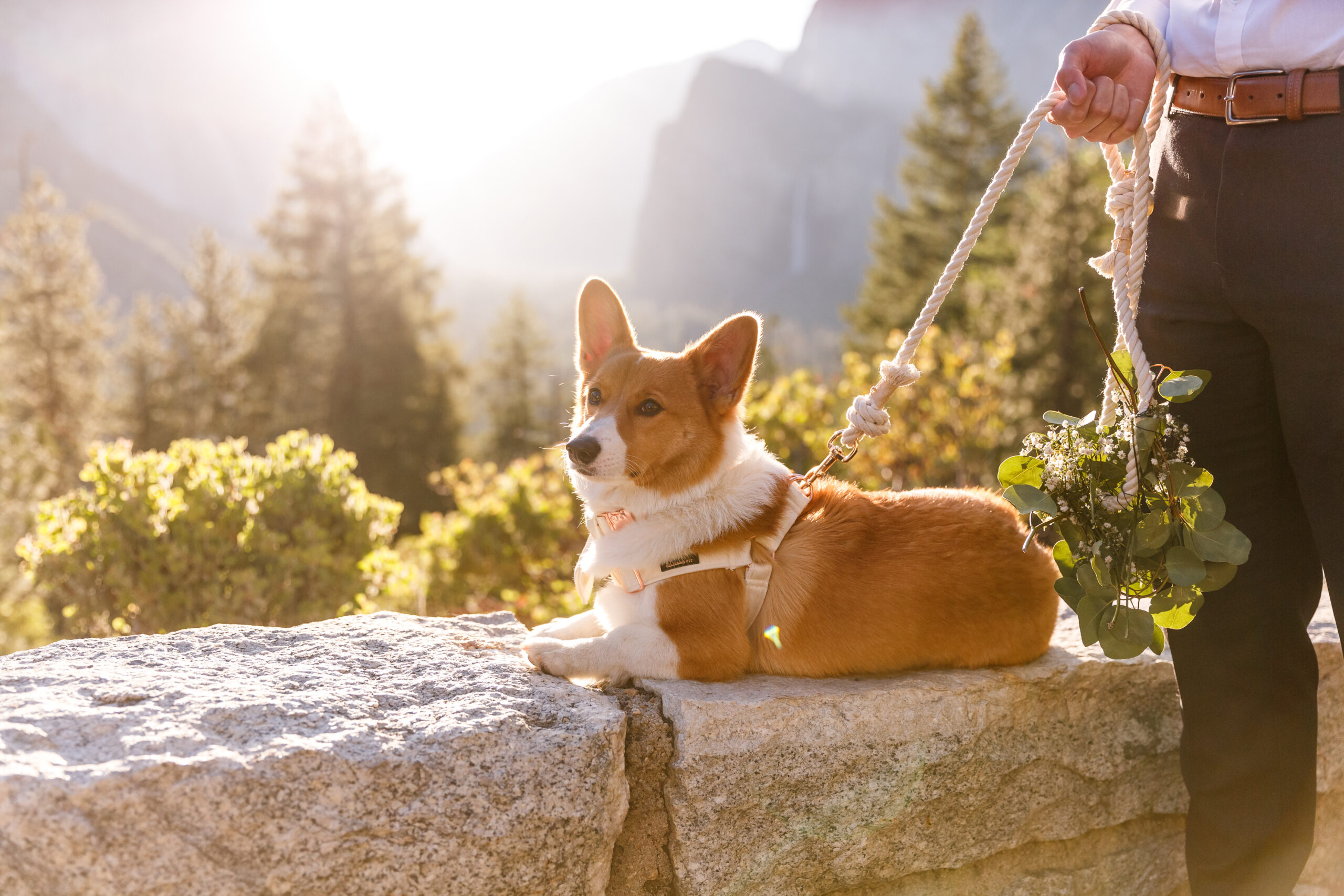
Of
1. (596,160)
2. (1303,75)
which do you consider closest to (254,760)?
(1303,75)

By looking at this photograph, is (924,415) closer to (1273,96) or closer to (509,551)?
(509,551)

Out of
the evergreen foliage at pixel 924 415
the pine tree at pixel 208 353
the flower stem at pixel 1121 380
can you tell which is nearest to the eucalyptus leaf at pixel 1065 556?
the flower stem at pixel 1121 380

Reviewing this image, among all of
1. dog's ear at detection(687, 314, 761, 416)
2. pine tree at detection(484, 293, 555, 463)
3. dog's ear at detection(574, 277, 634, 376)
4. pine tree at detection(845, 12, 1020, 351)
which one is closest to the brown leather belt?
dog's ear at detection(687, 314, 761, 416)

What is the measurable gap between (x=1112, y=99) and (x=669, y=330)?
4429 inches

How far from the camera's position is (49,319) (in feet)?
103

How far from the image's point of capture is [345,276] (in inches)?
1380

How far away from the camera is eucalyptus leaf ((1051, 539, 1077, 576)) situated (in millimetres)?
2039

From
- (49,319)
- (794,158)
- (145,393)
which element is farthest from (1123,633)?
(794,158)

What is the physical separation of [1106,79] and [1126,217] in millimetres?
347

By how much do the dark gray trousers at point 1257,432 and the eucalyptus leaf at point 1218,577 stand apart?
1.15 ft

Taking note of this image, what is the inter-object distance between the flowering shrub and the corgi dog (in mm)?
742

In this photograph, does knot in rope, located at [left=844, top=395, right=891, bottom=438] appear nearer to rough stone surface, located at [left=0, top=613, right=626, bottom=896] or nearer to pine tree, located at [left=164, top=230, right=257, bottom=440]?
rough stone surface, located at [left=0, top=613, right=626, bottom=896]

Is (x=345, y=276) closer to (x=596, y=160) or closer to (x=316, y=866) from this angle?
(x=316, y=866)

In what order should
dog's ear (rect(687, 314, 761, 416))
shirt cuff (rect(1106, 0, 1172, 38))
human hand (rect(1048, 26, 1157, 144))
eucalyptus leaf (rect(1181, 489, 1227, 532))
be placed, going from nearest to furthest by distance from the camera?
eucalyptus leaf (rect(1181, 489, 1227, 532)), human hand (rect(1048, 26, 1157, 144)), shirt cuff (rect(1106, 0, 1172, 38)), dog's ear (rect(687, 314, 761, 416))
